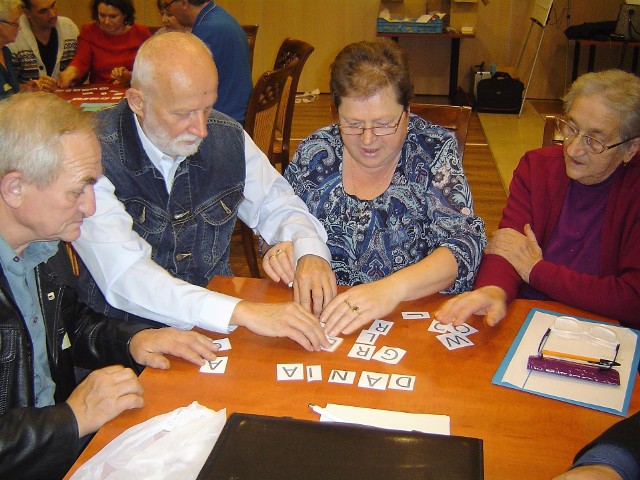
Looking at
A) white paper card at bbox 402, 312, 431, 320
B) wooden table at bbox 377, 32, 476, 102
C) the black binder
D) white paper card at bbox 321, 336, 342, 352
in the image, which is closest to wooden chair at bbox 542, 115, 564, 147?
white paper card at bbox 402, 312, 431, 320

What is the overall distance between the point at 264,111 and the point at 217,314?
6.97 ft

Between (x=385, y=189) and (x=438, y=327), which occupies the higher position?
(x=385, y=189)

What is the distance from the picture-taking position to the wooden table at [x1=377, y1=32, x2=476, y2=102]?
26.0 feet

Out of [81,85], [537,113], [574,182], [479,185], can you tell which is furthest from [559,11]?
[574,182]

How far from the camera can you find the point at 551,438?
1252 mm

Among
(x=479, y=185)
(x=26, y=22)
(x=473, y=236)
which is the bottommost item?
(x=479, y=185)

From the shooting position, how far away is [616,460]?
1.09m

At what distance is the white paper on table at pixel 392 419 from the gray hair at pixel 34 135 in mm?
816

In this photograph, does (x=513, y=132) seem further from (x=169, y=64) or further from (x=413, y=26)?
(x=169, y=64)

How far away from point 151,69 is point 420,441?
1350 mm

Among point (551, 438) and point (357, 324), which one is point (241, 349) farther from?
point (551, 438)

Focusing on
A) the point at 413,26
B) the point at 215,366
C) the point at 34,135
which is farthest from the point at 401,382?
the point at 413,26

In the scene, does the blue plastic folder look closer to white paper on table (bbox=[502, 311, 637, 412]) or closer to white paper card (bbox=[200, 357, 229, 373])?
white paper on table (bbox=[502, 311, 637, 412])

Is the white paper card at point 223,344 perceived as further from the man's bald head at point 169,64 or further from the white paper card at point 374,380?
the man's bald head at point 169,64
